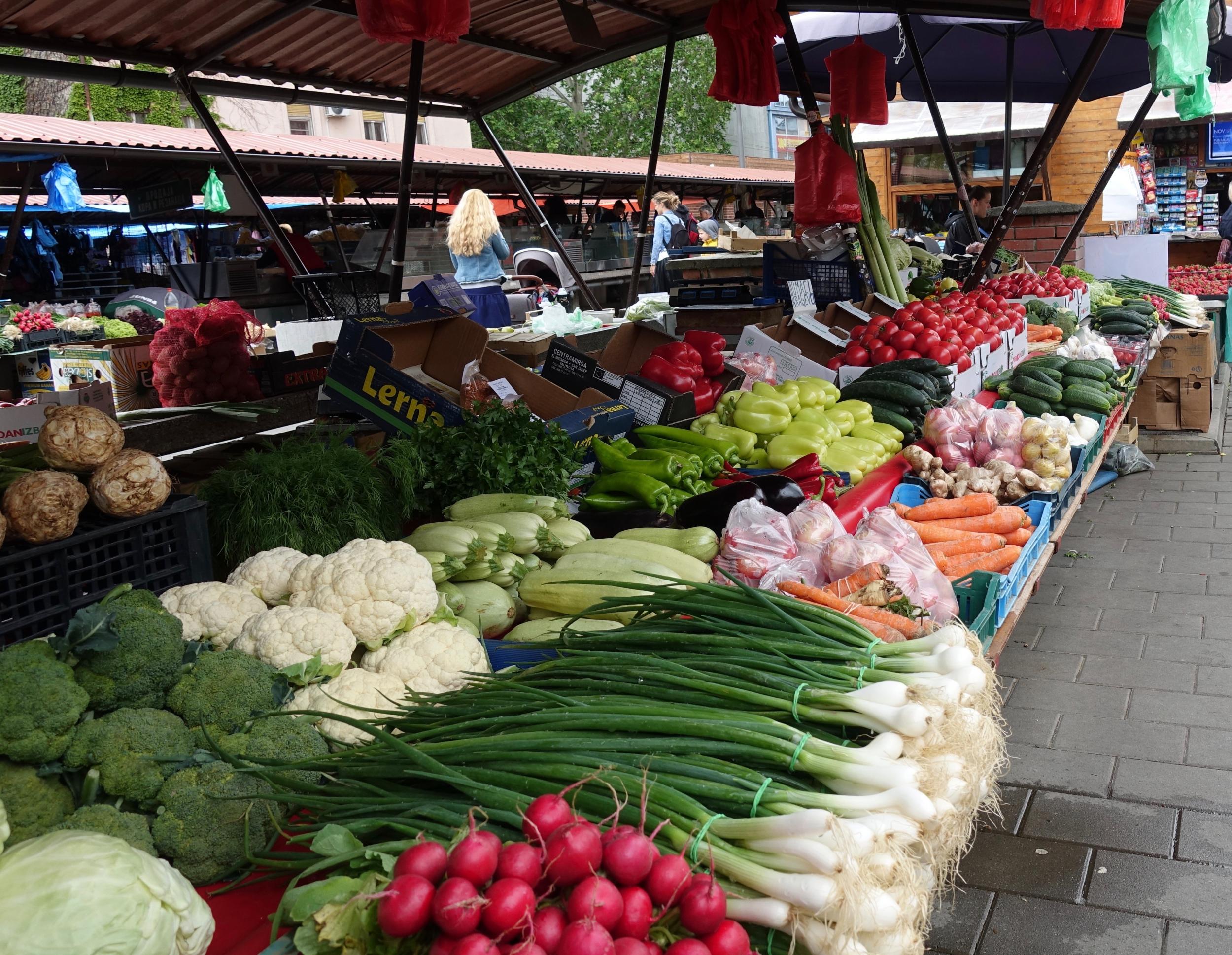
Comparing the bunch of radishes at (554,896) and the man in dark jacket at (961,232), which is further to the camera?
the man in dark jacket at (961,232)

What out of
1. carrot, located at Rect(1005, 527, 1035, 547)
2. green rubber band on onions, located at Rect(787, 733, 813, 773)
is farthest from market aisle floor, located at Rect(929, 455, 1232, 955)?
green rubber band on onions, located at Rect(787, 733, 813, 773)

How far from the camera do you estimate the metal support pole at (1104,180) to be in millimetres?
8625

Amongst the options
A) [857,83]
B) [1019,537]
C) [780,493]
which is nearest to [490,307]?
[857,83]

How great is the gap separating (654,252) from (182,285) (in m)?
7.45

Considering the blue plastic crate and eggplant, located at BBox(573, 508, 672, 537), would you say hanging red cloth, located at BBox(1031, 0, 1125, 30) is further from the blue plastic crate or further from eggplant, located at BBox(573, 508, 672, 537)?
eggplant, located at BBox(573, 508, 672, 537)

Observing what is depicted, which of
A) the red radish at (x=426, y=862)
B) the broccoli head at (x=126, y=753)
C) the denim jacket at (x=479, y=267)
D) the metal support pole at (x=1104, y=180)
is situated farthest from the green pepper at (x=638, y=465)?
the denim jacket at (x=479, y=267)

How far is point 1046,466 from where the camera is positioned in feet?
13.7

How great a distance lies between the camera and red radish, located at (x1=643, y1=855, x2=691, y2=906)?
1.30m

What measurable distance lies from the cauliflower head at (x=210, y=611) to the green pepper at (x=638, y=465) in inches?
64.3

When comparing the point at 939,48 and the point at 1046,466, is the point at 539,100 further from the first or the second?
the point at 1046,466

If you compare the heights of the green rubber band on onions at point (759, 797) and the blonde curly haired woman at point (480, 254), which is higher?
the blonde curly haired woman at point (480, 254)

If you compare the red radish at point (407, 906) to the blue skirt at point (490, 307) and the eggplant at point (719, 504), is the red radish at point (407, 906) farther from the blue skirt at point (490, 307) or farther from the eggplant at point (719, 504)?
the blue skirt at point (490, 307)

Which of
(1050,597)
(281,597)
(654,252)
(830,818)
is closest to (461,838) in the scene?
(830,818)

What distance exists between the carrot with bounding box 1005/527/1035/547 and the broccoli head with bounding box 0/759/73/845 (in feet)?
10.0
